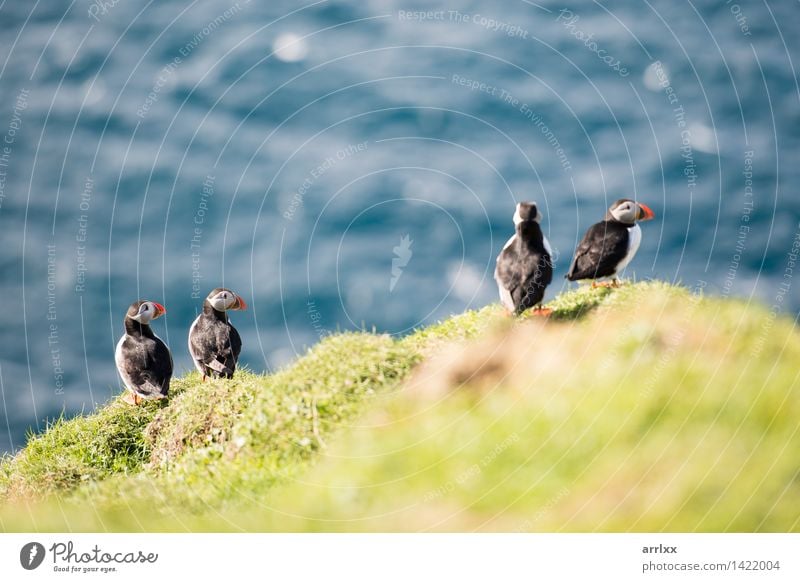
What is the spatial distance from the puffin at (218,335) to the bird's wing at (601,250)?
2097 mm

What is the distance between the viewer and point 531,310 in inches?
186

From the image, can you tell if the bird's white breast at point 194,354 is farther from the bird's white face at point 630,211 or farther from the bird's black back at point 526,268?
the bird's white face at point 630,211

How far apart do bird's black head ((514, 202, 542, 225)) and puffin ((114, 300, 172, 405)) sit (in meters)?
2.24

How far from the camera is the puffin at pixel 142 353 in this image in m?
4.93

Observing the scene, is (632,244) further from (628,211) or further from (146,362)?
(146,362)

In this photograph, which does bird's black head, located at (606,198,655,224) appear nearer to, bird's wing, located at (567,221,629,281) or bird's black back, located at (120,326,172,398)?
bird's wing, located at (567,221,629,281)

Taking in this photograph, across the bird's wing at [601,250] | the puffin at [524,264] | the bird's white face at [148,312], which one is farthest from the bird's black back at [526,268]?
the bird's white face at [148,312]

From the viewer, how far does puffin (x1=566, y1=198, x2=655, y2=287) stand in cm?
489

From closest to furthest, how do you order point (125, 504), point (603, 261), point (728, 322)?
point (125, 504)
point (728, 322)
point (603, 261)

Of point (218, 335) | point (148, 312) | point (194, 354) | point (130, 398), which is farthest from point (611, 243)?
point (130, 398)

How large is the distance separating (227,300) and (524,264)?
1.84m
